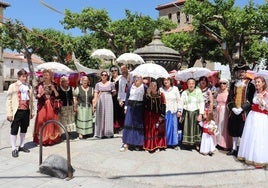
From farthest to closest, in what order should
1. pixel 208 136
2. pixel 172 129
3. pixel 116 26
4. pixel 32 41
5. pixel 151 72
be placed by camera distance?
1. pixel 32 41
2. pixel 116 26
3. pixel 172 129
4. pixel 208 136
5. pixel 151 72

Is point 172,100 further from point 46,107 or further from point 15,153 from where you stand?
point 15,153

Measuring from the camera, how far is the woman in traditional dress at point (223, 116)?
24.0 feet

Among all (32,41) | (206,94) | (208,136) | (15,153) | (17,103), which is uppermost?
(32,41)

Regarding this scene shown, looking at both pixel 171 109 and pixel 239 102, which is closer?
pixel 239 102

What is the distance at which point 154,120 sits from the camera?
277 inches

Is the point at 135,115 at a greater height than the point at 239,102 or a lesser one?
lesser

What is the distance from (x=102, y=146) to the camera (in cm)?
765

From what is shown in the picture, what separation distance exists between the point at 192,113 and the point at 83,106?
107 inches

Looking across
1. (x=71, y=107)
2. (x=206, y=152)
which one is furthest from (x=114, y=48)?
(x=206, y=152)

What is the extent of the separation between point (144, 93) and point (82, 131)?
2.18m

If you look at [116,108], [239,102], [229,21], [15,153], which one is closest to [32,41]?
[229,21]

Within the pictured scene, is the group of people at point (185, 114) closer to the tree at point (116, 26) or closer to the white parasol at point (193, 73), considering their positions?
the white parasol at point (193, 73)

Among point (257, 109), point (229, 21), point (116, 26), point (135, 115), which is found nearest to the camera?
point (257, 109)

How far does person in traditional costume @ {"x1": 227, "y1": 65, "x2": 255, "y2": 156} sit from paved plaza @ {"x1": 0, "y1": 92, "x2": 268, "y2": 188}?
528 millimetres
